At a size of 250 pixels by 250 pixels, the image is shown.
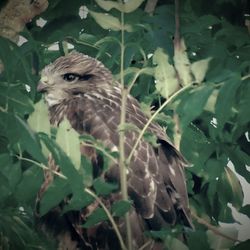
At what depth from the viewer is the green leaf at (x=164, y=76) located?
3.73 ft

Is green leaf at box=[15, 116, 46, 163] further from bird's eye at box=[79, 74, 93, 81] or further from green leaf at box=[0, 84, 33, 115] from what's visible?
bird's eye at box=[79, 74, 93, 81]

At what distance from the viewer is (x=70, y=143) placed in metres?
1.03

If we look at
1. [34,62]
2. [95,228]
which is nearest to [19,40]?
[34,62]

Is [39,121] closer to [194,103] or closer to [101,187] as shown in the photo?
[101,187]

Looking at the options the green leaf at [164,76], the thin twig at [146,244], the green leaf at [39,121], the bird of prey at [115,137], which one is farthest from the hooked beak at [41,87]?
the thin twig at [146,244]

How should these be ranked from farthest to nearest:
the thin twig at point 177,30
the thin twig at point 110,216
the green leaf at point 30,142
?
the thin twig at point 177,30, the thin twig at point 110,216, the green leaf at point 30,142

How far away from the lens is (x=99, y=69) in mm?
1238

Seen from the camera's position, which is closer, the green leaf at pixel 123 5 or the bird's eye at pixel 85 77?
the green leaf at pixel 123 5

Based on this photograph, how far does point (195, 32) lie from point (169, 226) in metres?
0.41

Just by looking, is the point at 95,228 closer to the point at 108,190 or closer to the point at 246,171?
the point at 108,190

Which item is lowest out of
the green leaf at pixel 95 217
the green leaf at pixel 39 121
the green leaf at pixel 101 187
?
the green leaf at pixel 95 217

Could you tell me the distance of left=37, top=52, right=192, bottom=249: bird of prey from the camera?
112 cm

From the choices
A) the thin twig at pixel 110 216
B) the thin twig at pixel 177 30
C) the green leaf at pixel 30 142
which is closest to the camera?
the green leaf at pixel 30 142

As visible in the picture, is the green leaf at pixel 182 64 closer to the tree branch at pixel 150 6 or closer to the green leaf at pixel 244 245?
the tree branch at pixel 150 6
